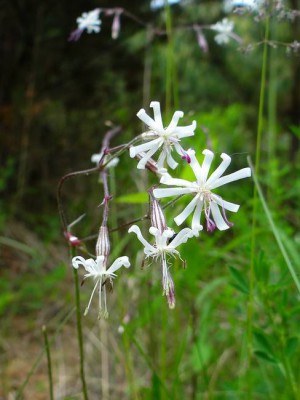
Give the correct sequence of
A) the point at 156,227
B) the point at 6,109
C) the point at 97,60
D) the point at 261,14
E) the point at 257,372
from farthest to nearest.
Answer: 1. the point at 97,60
2. the point at 6,109
3. the point at 257,372
4. the point at 261,14
5. the point at 156,227

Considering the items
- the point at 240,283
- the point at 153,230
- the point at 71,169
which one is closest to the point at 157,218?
the point at 153,230

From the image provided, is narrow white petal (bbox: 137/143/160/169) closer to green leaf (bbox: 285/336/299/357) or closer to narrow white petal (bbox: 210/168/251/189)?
narrow white petal (bbox: 210/168/251/189)

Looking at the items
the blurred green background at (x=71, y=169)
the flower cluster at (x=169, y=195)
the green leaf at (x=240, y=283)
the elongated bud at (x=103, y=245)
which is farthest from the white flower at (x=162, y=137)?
the blurred green background at (x=71, y=169)

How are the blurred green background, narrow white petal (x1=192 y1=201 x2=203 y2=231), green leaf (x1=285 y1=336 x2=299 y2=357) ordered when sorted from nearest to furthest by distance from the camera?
narrow white petal (x1=192 y1=201 x2=203 y2=231) → green leaf (x1=285 y1=336 x2=299 y2=357) → the blurred green background

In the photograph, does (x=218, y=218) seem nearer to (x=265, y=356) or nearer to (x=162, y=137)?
(x=162, y=137)

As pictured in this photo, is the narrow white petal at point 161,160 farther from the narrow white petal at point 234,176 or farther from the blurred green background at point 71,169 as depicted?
the blurred green background at point 71,169

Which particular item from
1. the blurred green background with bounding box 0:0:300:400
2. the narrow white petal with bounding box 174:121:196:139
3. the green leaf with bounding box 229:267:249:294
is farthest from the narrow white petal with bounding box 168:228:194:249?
the blurred green background with bounding box 0:0:300:400

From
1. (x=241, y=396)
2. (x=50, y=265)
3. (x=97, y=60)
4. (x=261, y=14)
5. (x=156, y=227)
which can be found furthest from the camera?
(x=97, y=60)

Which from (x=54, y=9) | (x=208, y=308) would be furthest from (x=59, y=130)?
(x=208, y=308)

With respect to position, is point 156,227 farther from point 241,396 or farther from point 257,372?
point 257,372
